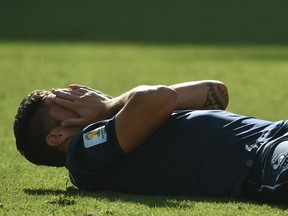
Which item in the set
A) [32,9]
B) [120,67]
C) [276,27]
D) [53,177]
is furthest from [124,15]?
[53,177]

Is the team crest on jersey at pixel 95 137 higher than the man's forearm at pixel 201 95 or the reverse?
the reverse

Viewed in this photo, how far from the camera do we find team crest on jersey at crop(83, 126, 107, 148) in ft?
16.1

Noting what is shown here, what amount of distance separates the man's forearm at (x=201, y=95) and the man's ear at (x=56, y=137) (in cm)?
77

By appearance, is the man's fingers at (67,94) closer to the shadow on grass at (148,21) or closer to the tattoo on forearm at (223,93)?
the tattoo on forearm at (223,93)

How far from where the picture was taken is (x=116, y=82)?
13055mm

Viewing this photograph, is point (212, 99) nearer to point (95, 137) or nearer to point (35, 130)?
point (95, 137)

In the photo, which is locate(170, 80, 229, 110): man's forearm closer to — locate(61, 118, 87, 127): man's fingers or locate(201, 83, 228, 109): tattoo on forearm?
locate(201, 83, 228, 109): tattoo on forearm

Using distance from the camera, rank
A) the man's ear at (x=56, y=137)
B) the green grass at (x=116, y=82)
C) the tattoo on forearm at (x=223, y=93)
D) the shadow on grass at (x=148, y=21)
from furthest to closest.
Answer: the shadow on grass at (x=148, y=21), the tattoo on forearm at (x=223, y=93), the man's ear at (x=56, y=137), the green grass at (x=116, y=82)

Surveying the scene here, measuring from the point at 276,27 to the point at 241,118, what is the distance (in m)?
18.1

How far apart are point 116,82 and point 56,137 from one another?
25.9ft

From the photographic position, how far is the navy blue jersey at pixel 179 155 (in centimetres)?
489

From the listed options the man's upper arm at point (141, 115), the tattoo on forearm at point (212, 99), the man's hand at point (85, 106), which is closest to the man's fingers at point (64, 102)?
the man's hand at point (85, 106)

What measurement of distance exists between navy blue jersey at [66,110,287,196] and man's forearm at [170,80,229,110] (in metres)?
0.42

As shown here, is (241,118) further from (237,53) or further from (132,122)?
(237,53)
